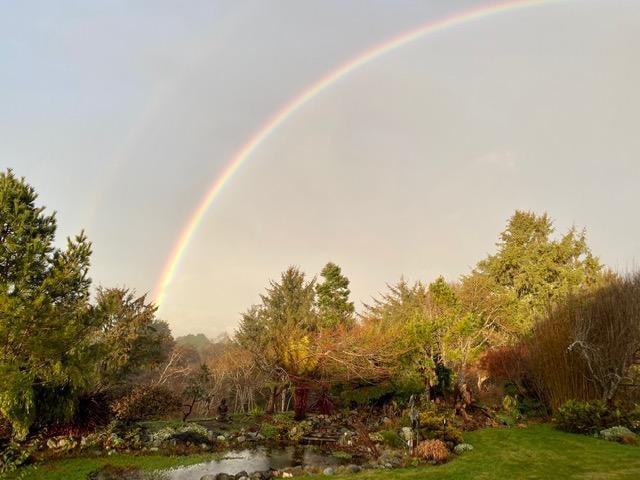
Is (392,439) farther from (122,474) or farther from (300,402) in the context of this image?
(122,474)

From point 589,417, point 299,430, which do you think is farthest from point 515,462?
point 299,430

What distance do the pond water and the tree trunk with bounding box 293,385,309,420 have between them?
201 inches

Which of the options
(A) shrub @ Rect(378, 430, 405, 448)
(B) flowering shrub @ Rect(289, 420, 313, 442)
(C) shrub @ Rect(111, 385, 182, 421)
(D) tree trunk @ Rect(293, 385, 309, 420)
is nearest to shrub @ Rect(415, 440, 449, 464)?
(A) shrub @ Rect(378, 430, 405, 448)

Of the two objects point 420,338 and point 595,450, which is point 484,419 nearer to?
point 420,338

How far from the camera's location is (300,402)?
2016 centimetres

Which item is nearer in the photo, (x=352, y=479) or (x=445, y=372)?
(x=352, y=479)

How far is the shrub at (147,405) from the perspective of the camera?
50.7ft

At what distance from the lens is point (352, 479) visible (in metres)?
8.63

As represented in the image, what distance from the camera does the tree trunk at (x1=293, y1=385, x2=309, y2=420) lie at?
19656 millimetres

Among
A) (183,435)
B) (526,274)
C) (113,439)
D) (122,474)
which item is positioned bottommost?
(122,474)

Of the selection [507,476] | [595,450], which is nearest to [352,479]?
[507,476]

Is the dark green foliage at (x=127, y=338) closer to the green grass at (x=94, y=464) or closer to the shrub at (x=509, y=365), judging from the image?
the green grass at (x=94, y=464)

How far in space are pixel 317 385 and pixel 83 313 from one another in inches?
488

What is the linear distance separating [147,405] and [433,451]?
1308 cm
